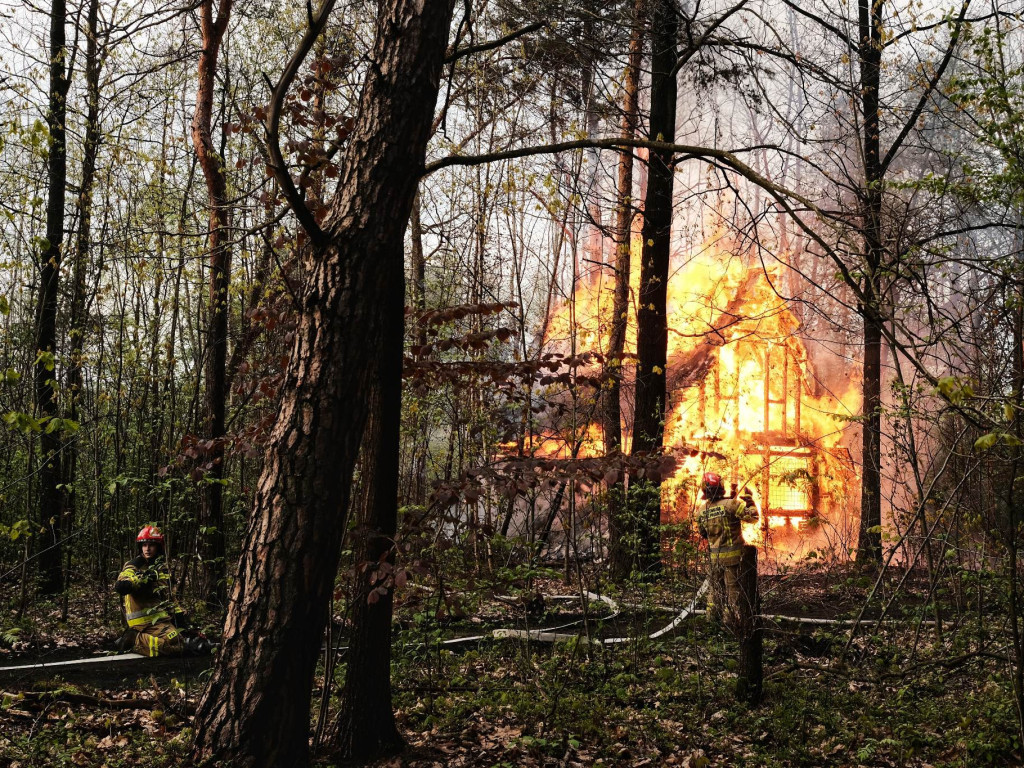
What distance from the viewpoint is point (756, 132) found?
29.4 m

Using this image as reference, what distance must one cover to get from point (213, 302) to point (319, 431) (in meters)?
7.43

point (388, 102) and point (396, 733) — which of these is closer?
point (388, 102)

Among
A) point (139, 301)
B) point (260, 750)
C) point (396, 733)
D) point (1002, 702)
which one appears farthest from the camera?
point (139, 301)

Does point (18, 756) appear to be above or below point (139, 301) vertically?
below

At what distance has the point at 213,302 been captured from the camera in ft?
36.3

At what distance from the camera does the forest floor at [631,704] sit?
5410mm

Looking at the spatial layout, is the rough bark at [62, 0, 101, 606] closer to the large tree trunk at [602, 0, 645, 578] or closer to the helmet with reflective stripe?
the large tree trunk at [602, 0, 645, 578]

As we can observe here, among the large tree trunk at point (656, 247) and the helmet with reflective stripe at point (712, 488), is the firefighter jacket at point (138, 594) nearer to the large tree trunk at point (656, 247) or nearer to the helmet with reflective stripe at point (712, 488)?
the helmet with reflective stripe at point (712, 488)

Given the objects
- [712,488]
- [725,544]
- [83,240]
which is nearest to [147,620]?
[83,240]

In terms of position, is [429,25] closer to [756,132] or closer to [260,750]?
[260,750]

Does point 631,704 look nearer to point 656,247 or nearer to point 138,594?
point 138,594

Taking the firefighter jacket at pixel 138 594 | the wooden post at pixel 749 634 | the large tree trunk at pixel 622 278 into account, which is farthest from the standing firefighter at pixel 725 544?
the firefighter jacket at pixel 138 594

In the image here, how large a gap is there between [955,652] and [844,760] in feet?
7.14

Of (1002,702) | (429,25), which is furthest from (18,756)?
(1002,702)
